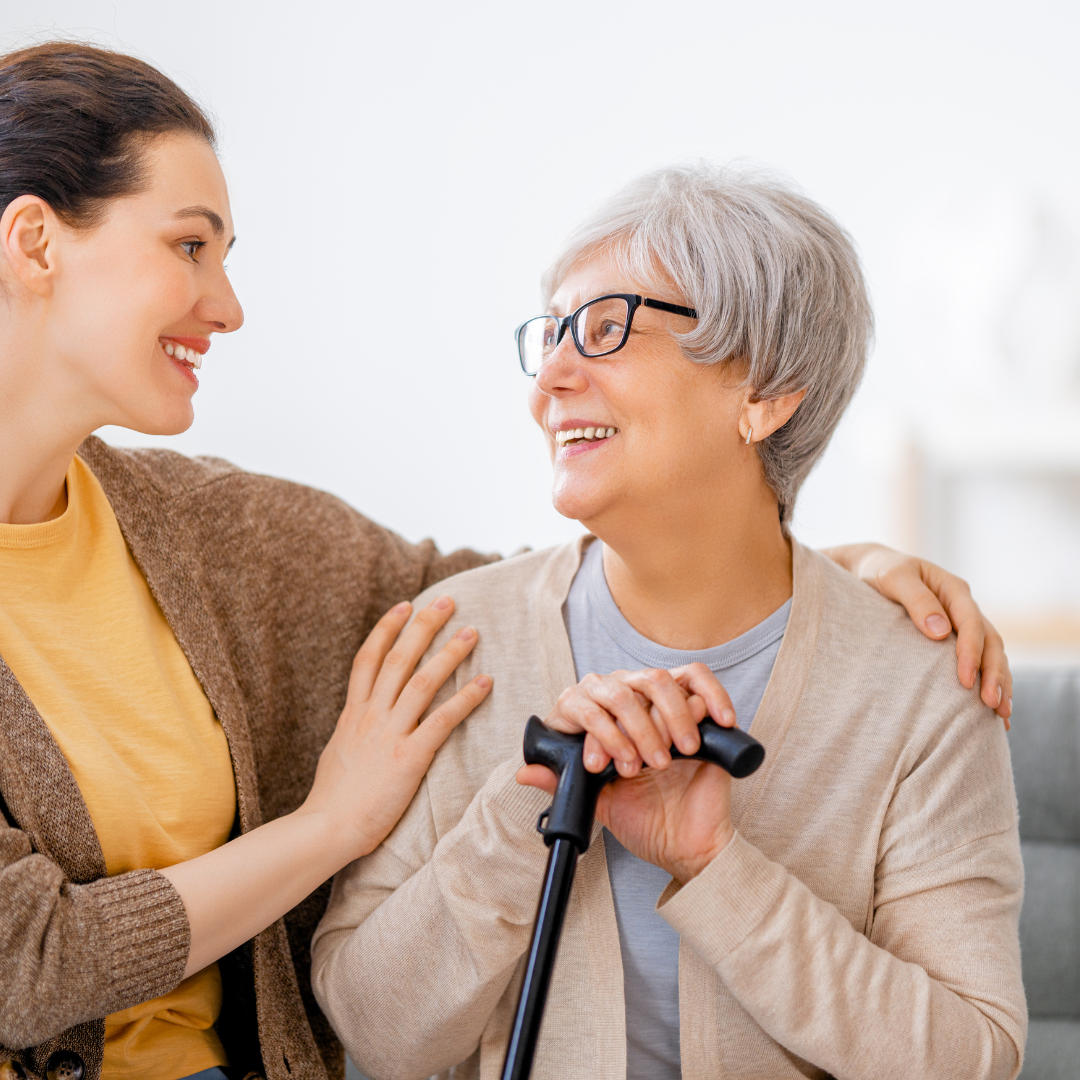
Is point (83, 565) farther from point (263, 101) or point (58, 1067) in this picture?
point (263, 101)

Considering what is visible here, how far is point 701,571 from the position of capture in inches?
49.9

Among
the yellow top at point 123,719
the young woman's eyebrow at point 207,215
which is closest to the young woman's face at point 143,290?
the young woman's eyebrow at point 207,215

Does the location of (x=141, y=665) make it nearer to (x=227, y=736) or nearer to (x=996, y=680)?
(x=227, y=736)

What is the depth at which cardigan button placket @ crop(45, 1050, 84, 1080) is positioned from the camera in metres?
1.07

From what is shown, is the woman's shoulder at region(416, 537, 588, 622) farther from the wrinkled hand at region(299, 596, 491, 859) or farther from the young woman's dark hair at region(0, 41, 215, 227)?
the young woman's dark hair at region(0, 41, 215, 227)

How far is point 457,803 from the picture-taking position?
124 centimetres

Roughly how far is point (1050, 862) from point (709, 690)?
81 cm

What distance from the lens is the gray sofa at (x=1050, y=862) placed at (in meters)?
1.51

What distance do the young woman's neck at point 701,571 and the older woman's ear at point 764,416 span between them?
0.07m

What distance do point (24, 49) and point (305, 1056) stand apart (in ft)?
3.64

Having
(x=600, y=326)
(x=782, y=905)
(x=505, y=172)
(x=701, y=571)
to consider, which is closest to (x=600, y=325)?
(x=600, y=326)

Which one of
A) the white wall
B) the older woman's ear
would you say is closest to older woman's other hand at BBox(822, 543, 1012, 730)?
the older woman's ear

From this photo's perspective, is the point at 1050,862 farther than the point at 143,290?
Yes

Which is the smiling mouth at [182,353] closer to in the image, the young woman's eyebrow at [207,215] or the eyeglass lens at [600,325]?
the young woman's eyebrow at [207,215]
